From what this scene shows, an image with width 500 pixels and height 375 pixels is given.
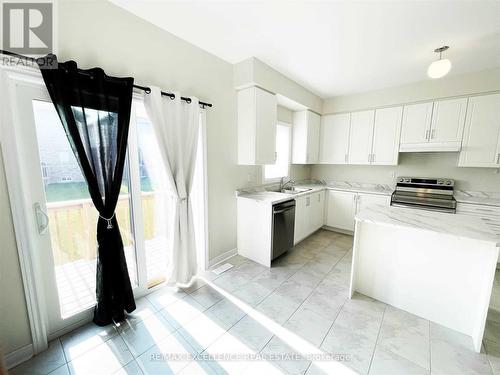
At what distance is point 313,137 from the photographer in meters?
4.15

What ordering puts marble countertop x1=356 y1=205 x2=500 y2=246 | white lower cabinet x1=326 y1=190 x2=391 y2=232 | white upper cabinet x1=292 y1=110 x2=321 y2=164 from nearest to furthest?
marble countertop x1=356 y1=205 x2=500 y2=246, white lower cabinet x1=326 y1=190 x2=391 y2=232, white upper cabinet x1=292 y1=110 x2=321 y2=164

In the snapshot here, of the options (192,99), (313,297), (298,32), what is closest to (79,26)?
(192,99)

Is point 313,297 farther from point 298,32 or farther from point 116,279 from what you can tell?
point 298,32

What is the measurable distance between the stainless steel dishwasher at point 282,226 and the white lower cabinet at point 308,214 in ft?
0.87

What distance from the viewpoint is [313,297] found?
2150mm

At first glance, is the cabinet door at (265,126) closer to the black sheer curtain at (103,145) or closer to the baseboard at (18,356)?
the black sheer curtain at (103,145)

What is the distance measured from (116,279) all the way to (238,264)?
1.50 meters

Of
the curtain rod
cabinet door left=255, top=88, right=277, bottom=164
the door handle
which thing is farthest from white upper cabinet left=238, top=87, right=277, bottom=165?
the door handle

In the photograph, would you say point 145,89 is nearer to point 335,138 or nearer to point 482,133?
point 335,138

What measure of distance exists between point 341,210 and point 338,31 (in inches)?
116

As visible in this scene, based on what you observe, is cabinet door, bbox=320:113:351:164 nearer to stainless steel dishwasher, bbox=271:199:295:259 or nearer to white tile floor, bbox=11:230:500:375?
stainless steel dishwasher, bbox=271:199:295:259

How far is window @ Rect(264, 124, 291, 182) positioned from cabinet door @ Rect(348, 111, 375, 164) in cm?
125

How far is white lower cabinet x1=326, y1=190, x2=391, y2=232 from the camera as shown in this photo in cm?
360

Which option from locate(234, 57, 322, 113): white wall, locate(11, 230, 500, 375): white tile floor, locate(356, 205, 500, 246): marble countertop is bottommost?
locate(11, 230, 500, 375): white tile floor
